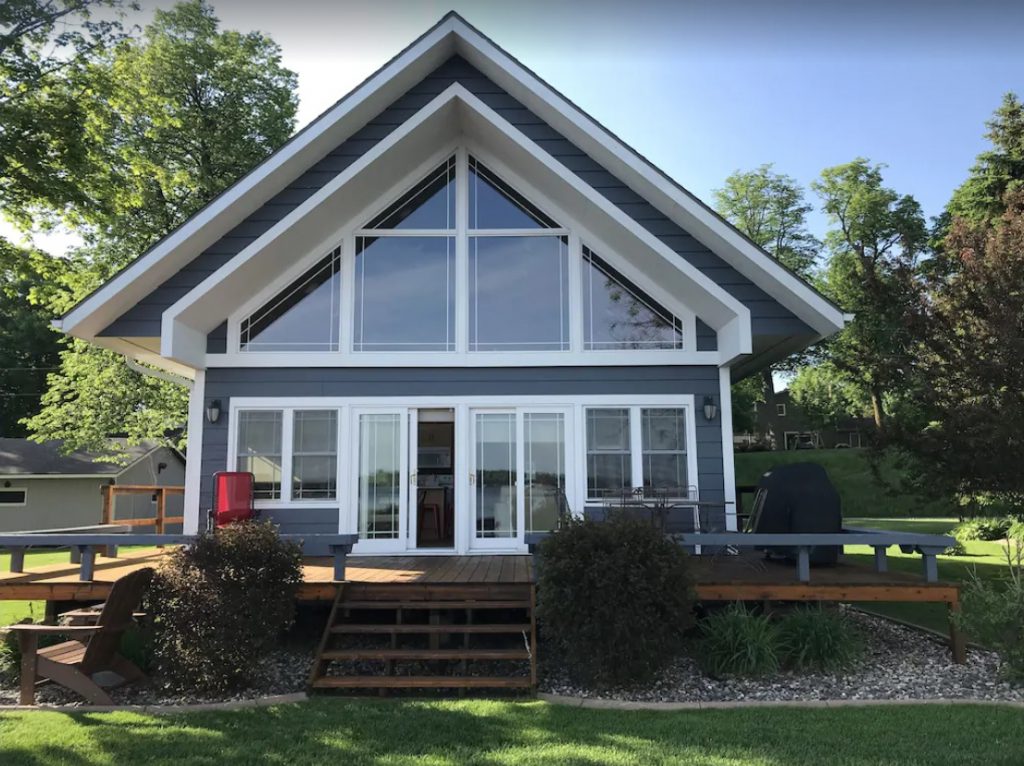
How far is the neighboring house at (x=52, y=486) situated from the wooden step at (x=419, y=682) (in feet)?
68.8

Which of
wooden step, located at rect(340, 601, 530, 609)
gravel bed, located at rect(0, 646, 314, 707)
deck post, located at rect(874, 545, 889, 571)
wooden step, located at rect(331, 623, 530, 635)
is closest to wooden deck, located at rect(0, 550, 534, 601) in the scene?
wooden step, located at rect(340, 601, 530, 609)

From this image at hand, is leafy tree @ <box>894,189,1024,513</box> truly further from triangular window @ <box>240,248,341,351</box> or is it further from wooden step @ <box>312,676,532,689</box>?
triangular window @ <box>240,248,341,351</box>

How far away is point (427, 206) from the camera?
949cm

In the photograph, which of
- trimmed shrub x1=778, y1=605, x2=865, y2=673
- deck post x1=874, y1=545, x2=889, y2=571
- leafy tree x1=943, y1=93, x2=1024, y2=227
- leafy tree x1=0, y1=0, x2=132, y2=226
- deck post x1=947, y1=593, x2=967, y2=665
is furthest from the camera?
leafy tree x1=943, y1=93, x2=1024, y2=227

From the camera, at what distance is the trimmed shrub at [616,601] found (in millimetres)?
5387

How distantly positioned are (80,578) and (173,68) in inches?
609

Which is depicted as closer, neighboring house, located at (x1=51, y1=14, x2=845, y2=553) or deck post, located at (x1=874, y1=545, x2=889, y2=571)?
deck post, located at (x1=874, y1=545, x2=889, y2=571)

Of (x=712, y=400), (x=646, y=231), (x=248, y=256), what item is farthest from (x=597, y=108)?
(x=248, y=256)

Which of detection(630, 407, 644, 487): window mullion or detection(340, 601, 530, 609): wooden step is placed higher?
detection(630, 407, 644, 487): window mullion

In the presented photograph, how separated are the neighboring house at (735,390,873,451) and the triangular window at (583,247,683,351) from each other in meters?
37.9

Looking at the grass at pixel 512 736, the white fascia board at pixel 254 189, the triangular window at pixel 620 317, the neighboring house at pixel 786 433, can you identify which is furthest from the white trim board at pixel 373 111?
the neighboring house at pixel 786 433

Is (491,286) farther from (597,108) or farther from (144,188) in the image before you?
(144,188)

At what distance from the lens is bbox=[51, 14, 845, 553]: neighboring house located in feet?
27.6

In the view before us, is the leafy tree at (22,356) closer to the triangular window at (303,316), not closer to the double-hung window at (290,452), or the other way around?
the triangular window at (303,316)
